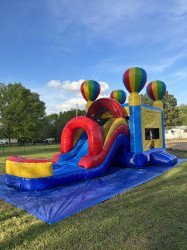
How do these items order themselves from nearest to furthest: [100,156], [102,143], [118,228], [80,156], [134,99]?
[118,228] < [100,156] < [102,143] < [80,156] < [134,99]

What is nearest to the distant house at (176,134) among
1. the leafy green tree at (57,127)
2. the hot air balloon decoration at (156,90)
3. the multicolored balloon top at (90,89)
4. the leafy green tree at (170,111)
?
the leafy green tree at (170,111)

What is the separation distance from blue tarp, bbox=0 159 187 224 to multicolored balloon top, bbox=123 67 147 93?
2.93 metres

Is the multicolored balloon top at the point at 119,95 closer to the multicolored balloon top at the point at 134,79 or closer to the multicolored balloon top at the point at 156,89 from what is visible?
the multicolored balloon top at the point at 156,89

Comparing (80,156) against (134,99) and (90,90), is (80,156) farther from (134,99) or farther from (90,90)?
(90,90)

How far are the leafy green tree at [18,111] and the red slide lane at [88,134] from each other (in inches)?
768

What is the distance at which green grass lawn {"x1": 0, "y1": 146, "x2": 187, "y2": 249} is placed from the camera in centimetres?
291

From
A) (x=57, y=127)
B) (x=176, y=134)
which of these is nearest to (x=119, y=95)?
(x=176, y=134)

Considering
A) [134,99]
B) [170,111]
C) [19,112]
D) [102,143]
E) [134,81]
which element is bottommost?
[102,143]

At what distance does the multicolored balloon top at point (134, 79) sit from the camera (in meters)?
8.02

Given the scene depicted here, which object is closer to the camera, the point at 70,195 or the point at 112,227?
the point at 112,227

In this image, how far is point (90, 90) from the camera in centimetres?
949

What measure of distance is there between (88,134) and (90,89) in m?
2.88

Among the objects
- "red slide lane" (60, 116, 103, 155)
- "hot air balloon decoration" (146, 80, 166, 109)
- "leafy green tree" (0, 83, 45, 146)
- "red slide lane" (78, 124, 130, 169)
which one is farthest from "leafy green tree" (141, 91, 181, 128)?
"red slide lane" (60, 116, 103, 155)

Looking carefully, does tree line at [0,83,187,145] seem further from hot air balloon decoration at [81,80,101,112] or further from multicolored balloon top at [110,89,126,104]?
hot air balloon decoration at [81,80,101,112]
